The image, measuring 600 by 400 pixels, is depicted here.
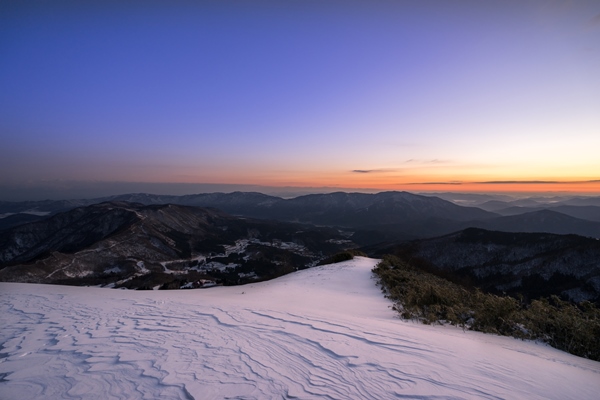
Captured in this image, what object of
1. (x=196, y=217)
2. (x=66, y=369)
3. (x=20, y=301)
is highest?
(x=66, y=369)

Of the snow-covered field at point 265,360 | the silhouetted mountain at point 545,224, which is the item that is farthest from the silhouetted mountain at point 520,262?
the silhouetted mountain at point 545,224

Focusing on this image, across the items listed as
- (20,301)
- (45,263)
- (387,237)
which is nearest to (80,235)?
(45,263)

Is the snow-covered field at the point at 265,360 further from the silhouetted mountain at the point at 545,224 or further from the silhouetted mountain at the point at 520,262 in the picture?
the silhouetted mountain at the point at 545,224

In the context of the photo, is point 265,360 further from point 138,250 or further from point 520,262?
point 138,250

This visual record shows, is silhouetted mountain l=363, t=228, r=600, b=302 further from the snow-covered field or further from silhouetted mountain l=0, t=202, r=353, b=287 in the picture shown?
silhouetted mountain l=0, t=202, r=353, b=287

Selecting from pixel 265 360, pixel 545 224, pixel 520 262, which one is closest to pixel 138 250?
pixel 265 360

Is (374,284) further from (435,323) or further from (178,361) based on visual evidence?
(178,361)
